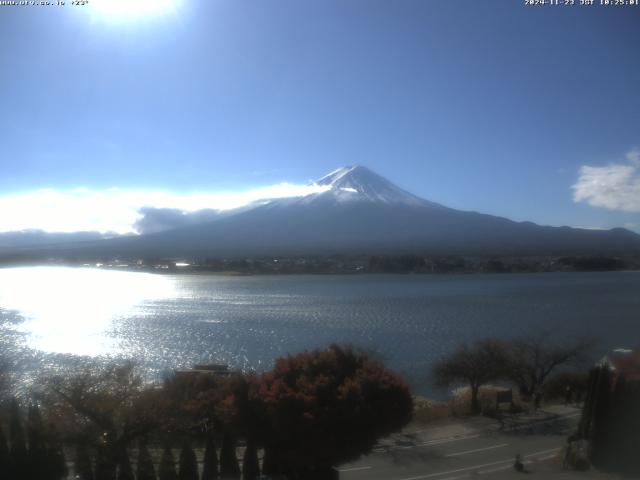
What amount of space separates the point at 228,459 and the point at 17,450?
1779 mm

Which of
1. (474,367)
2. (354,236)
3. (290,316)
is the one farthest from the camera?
(354,236)

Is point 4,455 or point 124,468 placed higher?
point 4,455

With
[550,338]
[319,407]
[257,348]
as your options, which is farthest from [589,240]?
[319,407]

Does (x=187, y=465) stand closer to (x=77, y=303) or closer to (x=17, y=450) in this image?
(x=17, y=450)

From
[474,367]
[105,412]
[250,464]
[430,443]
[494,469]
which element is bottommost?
[430,443]

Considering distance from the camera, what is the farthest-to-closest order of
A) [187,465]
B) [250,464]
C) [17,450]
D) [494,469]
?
[494,469], [250,464], [187,465], [17,450]

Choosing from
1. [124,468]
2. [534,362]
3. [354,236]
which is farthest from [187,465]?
[354,236]

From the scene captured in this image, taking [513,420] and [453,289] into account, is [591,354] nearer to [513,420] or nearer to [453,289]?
[513,420]

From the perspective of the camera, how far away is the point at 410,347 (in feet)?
56.7

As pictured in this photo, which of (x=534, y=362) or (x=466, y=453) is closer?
(x=466, y=453)

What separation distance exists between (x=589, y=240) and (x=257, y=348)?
2190 inches

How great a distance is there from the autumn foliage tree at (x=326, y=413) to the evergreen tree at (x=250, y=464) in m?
0.13

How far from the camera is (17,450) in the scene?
5672mm

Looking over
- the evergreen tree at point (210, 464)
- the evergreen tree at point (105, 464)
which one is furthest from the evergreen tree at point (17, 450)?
the evergreen tree at point (210, 464)
